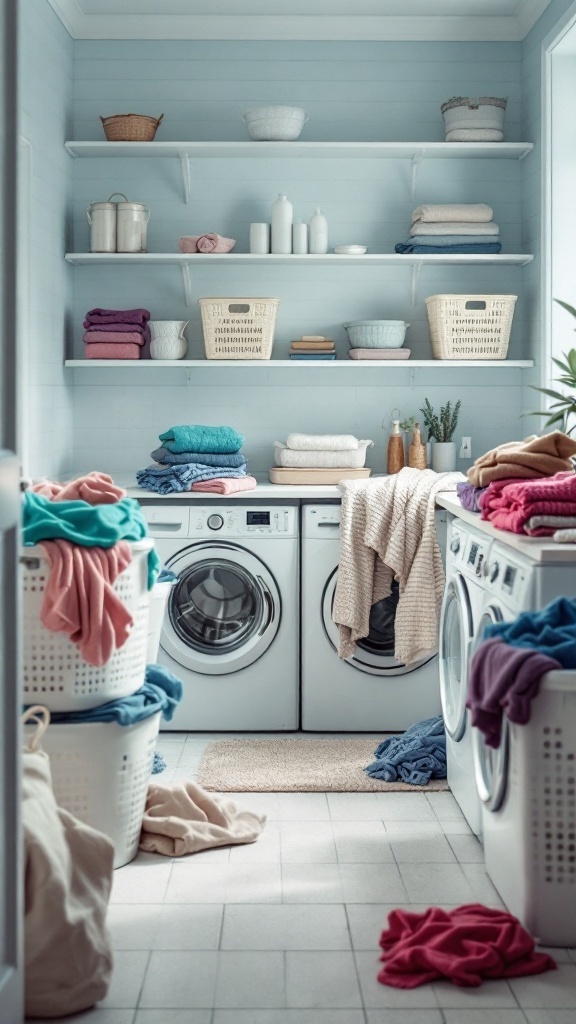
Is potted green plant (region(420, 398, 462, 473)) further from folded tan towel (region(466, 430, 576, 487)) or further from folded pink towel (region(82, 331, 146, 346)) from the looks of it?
folded tan towel (region(466, 430, 576, 487))

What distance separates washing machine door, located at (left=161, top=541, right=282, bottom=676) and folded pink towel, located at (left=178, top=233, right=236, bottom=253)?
1244mm

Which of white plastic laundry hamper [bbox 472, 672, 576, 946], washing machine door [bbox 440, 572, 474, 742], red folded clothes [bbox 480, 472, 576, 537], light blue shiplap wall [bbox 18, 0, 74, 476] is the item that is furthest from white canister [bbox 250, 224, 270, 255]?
white plastic laundry hamper [bbox 472, 672, 576, 946]

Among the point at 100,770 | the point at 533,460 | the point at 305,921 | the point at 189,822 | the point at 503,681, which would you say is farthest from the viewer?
the point at 189,822

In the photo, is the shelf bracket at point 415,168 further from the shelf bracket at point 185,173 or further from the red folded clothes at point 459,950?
the red folded clothes at point 459,950

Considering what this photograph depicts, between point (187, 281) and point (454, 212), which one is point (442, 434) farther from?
point (187, 281)

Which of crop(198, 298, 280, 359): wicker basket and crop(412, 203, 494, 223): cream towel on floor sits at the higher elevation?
crop(412, 203, 494, 223): cream towel on floor

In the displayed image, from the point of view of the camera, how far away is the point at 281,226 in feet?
15.1

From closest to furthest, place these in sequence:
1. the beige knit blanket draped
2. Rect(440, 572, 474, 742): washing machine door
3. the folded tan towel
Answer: the folded tan towel < Rect(440, 572, 474, 742): washing machine door < the beige knit blanket draped

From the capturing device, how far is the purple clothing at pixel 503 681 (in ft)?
7.73

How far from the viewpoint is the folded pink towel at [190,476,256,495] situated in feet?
13.7

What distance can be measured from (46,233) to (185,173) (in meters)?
0.72

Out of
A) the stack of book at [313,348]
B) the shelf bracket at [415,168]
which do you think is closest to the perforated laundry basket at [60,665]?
the stack of book at [313,348]

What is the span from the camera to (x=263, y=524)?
4.20 metres

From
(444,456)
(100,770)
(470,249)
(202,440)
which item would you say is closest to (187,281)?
(202,440)
